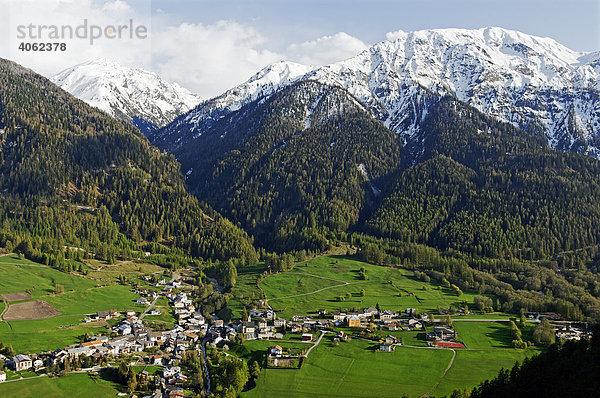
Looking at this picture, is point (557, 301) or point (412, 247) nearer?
point (557, 301)

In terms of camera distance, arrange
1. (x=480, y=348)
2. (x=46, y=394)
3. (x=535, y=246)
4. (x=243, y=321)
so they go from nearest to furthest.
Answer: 1. (x=46, y=394)
2. (x=480, y=348)
3. (x=243, y=321)
4. (x=535, y=246)

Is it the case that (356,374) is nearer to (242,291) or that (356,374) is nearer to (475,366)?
(475,366)

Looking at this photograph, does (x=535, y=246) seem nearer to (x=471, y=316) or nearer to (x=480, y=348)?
(x=471, y=316)

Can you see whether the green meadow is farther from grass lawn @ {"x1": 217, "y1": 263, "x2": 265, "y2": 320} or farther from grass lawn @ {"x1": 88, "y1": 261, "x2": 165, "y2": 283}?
grass lawn @ {"x1": 88, "y1": 261, "x2": 165, "y2": 283}

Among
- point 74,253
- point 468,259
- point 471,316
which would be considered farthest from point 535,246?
point 74,253

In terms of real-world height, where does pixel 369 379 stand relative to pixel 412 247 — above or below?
below

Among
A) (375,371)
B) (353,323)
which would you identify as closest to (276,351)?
(375,371)
